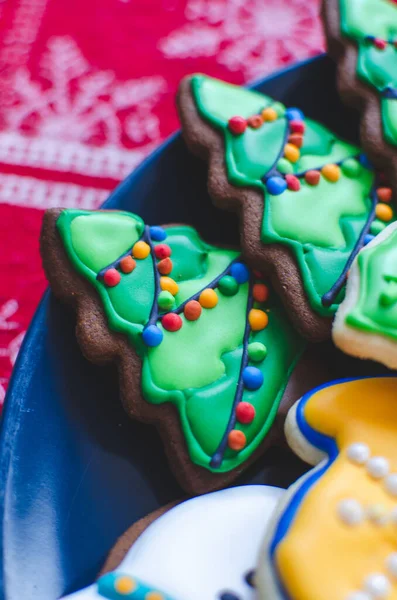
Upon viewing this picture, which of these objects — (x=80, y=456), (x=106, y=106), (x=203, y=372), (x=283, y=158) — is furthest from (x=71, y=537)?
(x=106, y=106)

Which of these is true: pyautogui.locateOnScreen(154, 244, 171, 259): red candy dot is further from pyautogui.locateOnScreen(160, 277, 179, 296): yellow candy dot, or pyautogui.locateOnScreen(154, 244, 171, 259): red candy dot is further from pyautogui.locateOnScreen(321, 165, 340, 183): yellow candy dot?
pyautogui.locateOnScreen(321, 165, 340, 183): yellow candy dot

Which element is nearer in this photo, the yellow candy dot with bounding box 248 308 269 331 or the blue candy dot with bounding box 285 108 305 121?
the yellow candy dot with bounding box 248 308 269 331

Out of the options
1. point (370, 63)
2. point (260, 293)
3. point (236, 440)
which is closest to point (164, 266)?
point (260, 293)

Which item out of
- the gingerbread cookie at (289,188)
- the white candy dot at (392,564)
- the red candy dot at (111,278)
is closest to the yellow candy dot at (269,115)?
the gingerbread cookie at (289,188)

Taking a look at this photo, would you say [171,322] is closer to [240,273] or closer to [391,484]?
[240,273]

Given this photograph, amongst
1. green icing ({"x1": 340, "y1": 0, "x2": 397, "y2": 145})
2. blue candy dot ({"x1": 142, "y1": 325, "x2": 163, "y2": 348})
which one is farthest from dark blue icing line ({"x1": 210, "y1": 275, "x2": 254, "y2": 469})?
green icing ({"x1": 340, "y1": 0, "x2": 397, "y2": 145})

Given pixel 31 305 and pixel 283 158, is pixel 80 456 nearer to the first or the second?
pixel 31 305

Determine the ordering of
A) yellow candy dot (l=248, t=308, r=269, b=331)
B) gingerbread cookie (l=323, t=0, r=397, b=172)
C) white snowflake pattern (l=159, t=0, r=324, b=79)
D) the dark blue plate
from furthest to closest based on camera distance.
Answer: white snowflake pattern (l=159, t=0, r=324, b=79) < gingerbread cookie (l=323, t=0, r=397, b=172) < yellow candy dot (l=248, t=308, r=269, b=331) < the dark blue plate
